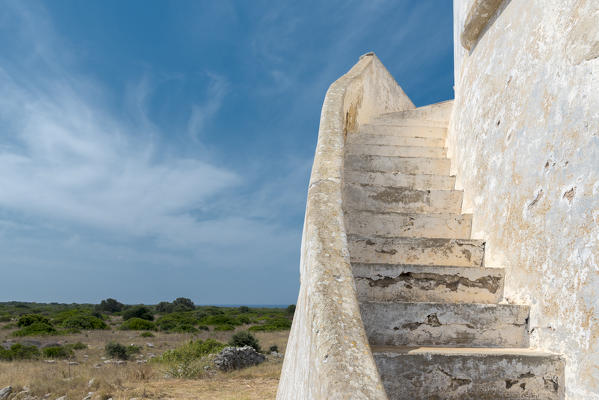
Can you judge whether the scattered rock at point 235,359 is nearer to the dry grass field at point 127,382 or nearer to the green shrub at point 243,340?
the dry grass field at point 127,382

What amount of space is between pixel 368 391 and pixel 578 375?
4.00ft

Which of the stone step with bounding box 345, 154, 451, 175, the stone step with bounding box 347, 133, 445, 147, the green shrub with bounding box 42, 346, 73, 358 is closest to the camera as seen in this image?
the stone step with bounding box 345, 154, 451, 175

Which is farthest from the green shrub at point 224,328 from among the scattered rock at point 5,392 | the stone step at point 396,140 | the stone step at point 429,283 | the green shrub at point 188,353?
the stone step at point 429,283

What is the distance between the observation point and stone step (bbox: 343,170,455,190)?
12.7 feet

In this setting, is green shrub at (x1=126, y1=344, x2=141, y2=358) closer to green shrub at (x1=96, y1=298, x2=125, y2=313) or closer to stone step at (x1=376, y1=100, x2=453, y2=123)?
stone step at (x1=376, y1=100, x2=453, y2=123)

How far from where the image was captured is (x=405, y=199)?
11.7 feet

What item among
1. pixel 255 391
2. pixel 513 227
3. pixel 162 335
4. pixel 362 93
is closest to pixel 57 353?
pixel 162 335

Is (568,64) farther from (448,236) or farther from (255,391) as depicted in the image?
(255,391)

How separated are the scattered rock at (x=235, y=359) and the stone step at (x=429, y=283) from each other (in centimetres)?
614

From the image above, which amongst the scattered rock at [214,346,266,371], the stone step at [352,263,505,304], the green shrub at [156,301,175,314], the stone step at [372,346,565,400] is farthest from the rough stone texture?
the green shrub at [156,301,175,314]

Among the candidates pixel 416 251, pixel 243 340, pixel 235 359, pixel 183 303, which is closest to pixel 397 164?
pixel 416 251

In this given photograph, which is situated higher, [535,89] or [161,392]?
[535,89]

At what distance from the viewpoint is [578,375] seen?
179 centimetres

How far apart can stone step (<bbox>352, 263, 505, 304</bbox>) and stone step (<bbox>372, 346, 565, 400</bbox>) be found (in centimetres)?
55
